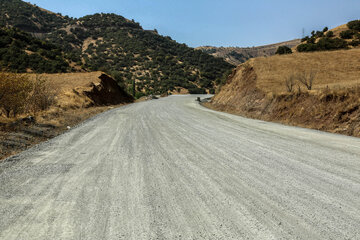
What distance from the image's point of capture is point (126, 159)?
5.49m

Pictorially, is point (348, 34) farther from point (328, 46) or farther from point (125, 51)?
point (125, 51)

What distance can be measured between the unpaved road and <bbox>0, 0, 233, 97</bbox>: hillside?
5295 centimetres

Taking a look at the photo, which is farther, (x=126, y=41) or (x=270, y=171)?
(x=126, y=41)

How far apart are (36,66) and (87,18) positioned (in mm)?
97236

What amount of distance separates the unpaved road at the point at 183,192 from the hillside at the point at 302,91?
15.3 ft

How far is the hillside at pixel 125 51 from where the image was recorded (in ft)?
240

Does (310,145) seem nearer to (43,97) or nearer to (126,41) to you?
(43,97)

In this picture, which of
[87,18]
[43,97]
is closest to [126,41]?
[87,18]

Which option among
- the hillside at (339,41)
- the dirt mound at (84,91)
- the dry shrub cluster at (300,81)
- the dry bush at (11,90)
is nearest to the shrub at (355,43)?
the hillside at (339,41)

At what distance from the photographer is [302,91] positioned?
45.3 feet

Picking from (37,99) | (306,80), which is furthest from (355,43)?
(37,99)

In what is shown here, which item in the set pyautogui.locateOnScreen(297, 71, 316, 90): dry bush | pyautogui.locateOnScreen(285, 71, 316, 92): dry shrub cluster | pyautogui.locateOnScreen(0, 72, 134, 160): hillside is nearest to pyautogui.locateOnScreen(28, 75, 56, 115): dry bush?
pyautogui.locateOnScreen(0, 72, 134, 160): hillside

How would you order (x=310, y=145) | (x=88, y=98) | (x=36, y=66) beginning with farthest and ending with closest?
(x=36, y=66), (x=88, y=98), (x=310, y=145)

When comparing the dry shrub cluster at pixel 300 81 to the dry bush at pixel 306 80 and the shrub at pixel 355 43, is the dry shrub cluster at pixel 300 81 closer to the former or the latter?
the dry bush at pixel 306 80
